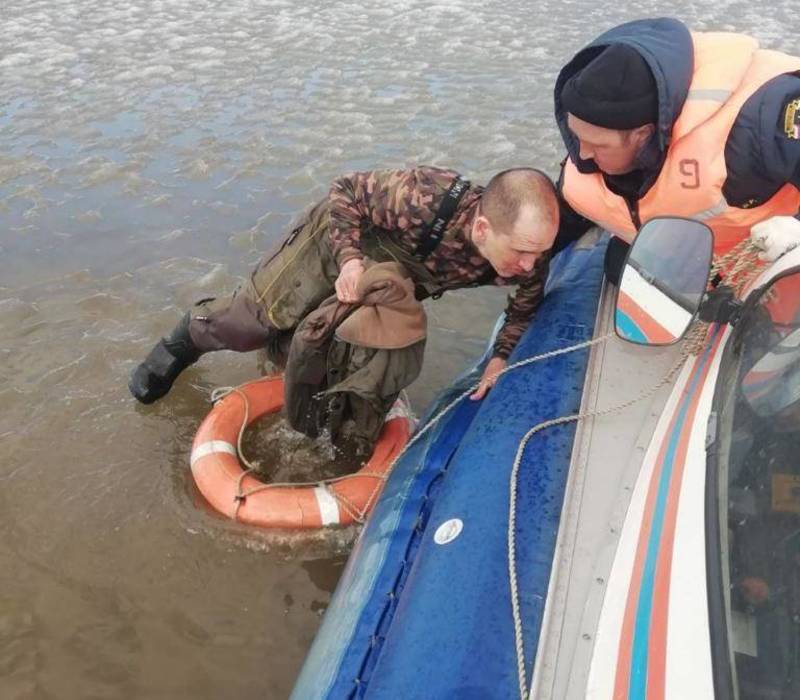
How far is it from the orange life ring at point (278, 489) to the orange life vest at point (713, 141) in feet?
5.15

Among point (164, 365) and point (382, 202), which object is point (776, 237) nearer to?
point (382, 202)

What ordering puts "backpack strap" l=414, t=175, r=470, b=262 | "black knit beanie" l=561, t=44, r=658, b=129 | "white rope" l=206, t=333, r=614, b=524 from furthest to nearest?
"backpack strap" l=414, t=175, r=470, b=262 < "white rope" l=206, t=333, r=614, b=524 < "black knit beanie" l=561, t=44, r=658, b=129

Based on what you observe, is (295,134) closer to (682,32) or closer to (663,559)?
(682,32)

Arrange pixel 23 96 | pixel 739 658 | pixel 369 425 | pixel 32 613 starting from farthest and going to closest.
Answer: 1. pixel 23 96
2. pixel 369 425
3. pixel 32 613
4. pixel 739 658

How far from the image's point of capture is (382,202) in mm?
3254

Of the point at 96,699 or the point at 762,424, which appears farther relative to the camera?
the point at 96,699

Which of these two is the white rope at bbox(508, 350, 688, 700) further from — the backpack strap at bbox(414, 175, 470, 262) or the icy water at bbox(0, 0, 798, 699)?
the icy water at bbox(0, 0, 798, 699)

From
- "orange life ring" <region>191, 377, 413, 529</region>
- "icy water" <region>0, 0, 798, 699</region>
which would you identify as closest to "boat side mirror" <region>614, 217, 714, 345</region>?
"orange life ring" <region>191, 377, 413, 529</region>

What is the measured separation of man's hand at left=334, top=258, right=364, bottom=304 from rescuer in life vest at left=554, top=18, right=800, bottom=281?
38.8 inches

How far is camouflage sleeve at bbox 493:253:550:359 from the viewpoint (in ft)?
10.6

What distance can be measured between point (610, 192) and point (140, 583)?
2519 millimetres

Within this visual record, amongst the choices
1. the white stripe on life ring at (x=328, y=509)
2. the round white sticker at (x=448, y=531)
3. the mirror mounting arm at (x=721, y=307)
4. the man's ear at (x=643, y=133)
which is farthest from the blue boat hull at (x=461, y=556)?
the man's ear at (x=643, y=133)

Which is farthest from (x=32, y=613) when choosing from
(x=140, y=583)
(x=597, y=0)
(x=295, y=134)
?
(x=597, y=0)

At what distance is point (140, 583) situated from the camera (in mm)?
3203
